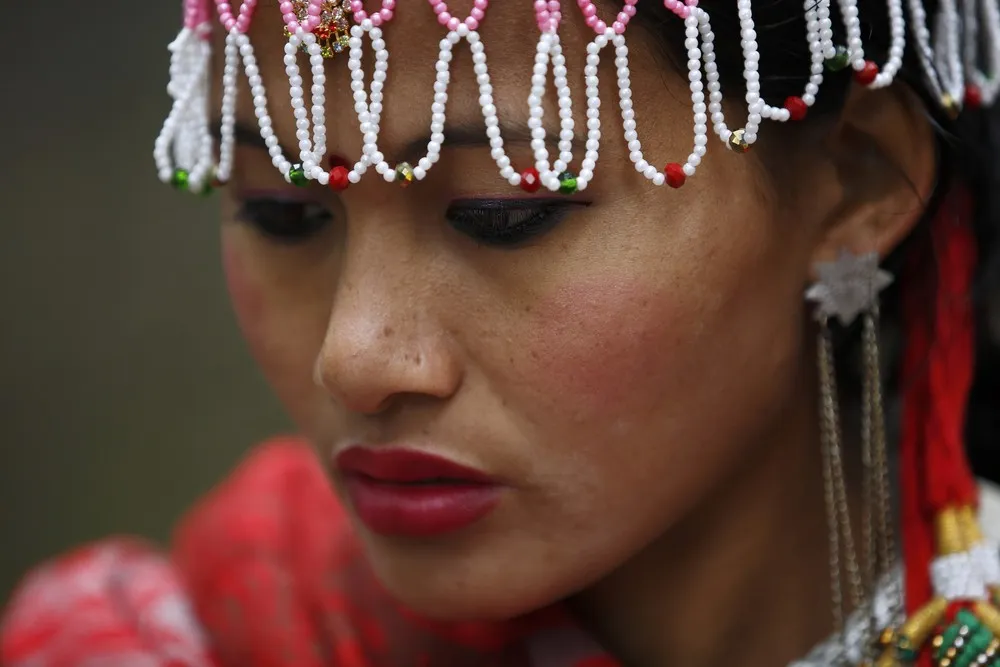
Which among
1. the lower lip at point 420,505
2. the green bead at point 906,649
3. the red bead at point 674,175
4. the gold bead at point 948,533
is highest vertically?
the red bead at point 674,175

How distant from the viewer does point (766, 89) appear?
32.6 inches

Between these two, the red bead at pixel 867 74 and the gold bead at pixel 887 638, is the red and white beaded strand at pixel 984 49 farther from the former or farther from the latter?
the gold bead at pixel 887 638

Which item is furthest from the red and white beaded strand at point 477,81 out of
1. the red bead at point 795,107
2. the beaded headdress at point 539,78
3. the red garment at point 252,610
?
the red garment at point 252,610

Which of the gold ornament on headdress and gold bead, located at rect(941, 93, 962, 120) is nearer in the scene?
the gold ornament on headdress

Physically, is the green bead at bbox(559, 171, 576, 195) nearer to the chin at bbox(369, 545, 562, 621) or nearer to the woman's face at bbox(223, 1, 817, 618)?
A: the woman's face at bbox(223, 1, 817, 618)

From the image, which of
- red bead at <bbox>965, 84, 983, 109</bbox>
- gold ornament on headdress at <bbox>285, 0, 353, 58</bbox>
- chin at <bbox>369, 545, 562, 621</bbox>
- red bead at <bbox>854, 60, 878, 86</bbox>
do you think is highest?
gold ornament on headdress at <bbox>285, 0, 353, 58</bbox>

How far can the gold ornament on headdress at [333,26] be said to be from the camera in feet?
2.55

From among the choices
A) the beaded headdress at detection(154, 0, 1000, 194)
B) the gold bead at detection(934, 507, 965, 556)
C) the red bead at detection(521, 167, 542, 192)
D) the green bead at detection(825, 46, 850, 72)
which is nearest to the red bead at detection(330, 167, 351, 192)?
the beaded headdress at detection(154, 0, 1000, 194)

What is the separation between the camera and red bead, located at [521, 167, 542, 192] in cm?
76

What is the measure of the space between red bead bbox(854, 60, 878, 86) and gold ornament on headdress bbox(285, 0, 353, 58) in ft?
1.21

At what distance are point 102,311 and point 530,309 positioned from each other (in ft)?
5.22

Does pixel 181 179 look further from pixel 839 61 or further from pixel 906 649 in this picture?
pixel 906 649

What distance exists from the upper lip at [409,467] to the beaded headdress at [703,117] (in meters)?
0.20

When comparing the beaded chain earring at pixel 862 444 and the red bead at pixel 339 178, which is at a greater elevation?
the red bead at pixel 339 178
